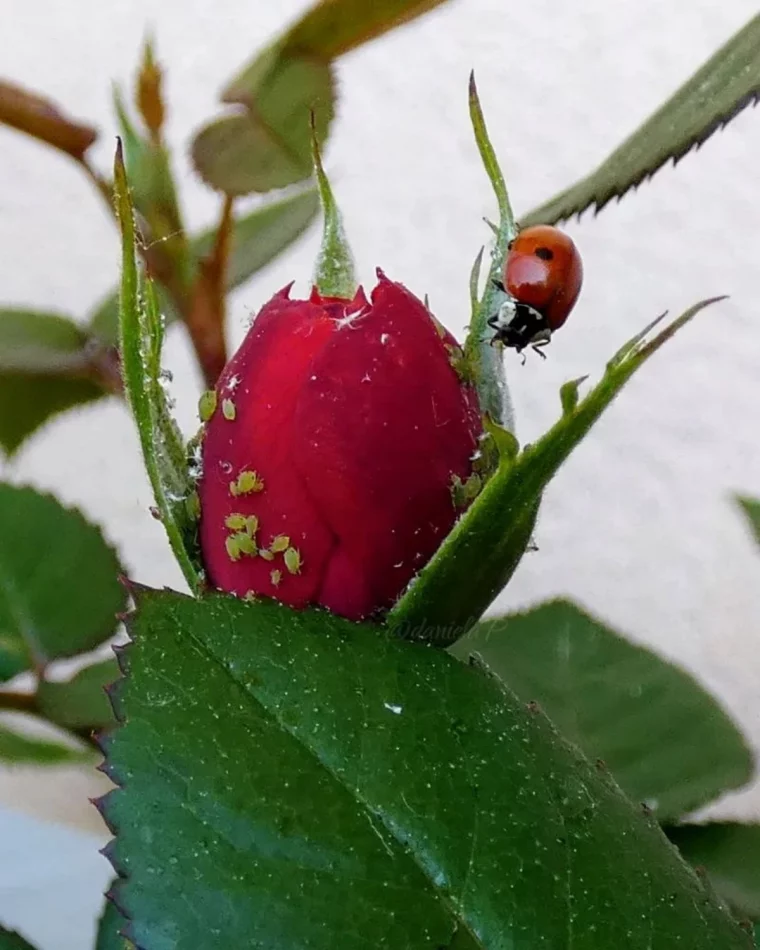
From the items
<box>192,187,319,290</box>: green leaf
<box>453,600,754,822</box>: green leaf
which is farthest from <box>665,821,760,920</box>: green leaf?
<box>192,187,319,290</box>: green leaf

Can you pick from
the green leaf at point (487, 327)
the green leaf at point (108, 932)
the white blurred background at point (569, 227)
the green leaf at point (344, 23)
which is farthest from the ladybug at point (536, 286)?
the white blurred background at point (569, 227)

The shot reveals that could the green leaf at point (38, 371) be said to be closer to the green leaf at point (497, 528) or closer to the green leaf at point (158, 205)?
the green leaf at point (158, 205)

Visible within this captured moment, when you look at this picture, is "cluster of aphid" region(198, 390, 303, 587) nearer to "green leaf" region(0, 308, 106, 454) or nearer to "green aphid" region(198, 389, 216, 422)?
"green aphid" region(198, 389, 216, 422)

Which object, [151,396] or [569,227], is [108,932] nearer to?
[151,396]

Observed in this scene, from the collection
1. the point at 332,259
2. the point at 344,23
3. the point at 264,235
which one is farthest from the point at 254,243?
the point at 332,259

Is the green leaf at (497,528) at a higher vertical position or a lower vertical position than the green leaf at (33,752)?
lower

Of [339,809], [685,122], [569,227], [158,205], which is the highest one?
[569,227]

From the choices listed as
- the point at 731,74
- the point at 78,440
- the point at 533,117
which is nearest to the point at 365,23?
the point at 731,74

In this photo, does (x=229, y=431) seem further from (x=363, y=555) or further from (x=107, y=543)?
(x=107, y=543)
